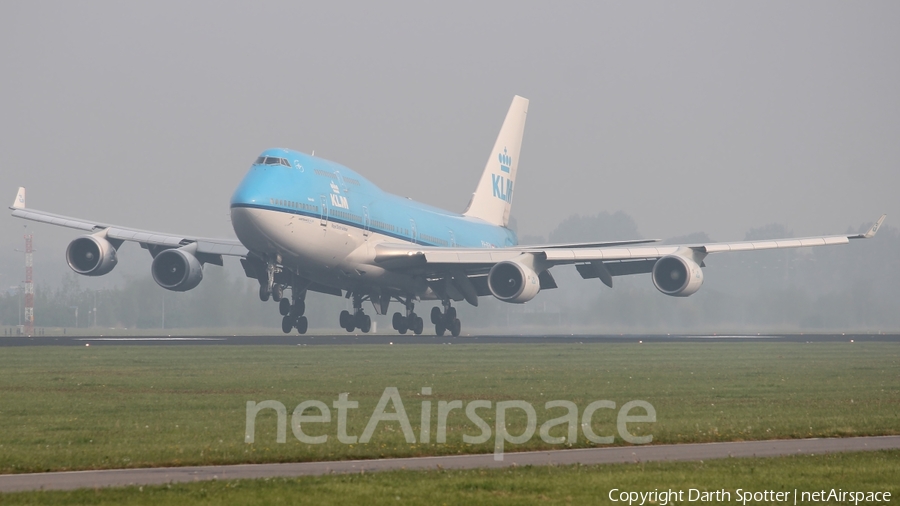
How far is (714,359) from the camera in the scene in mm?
36000

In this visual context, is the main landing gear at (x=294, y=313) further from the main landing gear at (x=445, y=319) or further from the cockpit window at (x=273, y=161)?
the cockpit window at (x=273, y=161)

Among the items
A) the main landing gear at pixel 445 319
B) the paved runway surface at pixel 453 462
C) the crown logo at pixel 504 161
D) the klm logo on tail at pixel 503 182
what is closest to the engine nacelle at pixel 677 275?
the main landing gear at pixel 445 319

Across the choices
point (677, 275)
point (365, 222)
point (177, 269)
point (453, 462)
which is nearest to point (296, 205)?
point (365, 222)

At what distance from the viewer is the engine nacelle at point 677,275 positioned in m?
48.8

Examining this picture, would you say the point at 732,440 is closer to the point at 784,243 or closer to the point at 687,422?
the point at 687,422

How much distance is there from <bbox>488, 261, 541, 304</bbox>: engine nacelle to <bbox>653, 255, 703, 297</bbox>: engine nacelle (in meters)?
5.43

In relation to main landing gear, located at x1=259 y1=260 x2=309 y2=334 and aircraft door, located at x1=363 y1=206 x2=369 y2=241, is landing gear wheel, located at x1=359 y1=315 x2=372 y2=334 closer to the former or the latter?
main landing gear, located at x1=259 y1=260 x2=309 y2=334

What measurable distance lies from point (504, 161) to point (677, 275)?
20.8 metres

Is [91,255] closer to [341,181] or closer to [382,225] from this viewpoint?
[341,181]

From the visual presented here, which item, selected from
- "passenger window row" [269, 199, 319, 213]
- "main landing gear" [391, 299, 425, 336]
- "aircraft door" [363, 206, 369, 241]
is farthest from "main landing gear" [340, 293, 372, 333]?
"passenger window row" [269, 199, 319, 213]

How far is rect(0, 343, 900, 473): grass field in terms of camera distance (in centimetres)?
1520

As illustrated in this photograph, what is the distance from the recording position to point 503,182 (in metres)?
67.4

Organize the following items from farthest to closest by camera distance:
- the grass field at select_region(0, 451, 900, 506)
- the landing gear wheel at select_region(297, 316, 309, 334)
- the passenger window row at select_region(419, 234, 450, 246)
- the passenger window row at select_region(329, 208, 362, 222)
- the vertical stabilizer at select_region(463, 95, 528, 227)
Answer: the vertical stabilizer at select_region(463, 95, 528, 227), the passenger window row at select_region(419, 234, 450, 246), the landing gear wheel at select_region(297, 316, 309, 334), the passenger window row at select_region(329, 208, 362, 222), the grass field at select_region(0, 451, 900, 506)

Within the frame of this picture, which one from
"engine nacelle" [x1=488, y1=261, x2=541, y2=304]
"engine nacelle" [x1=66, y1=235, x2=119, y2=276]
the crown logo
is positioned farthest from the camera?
the crown logo
